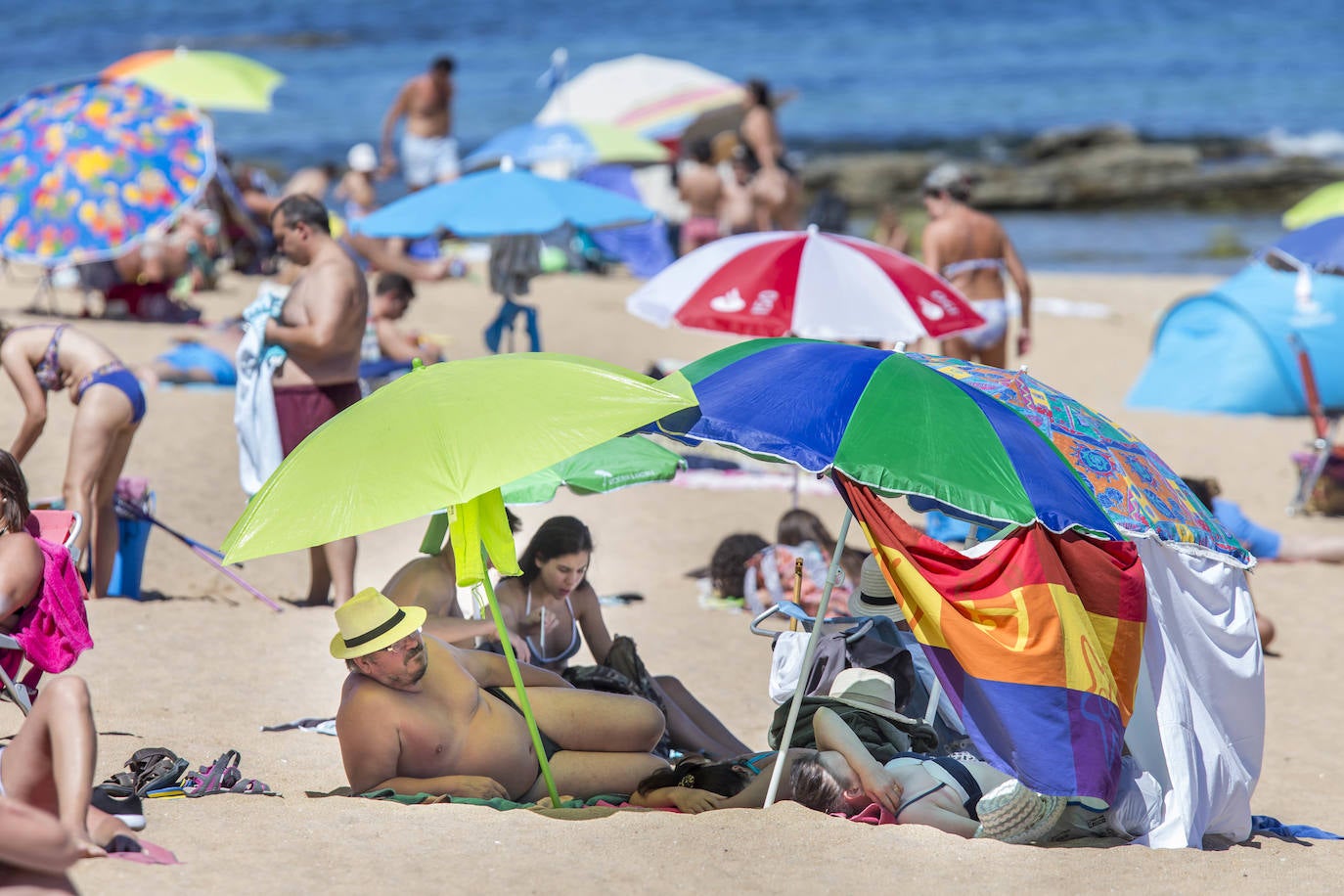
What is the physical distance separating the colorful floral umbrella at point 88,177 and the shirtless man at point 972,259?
3.73m

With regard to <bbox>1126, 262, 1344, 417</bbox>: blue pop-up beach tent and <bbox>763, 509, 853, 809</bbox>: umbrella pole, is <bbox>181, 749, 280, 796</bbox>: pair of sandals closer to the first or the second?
<bbox>763, 509, 853, 809</bbox>: umbrella pole

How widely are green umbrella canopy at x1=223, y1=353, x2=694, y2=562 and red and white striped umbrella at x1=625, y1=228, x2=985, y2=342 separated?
269cm

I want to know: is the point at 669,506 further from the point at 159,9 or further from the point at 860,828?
the point at 159,9

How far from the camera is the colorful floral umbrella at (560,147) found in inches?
463

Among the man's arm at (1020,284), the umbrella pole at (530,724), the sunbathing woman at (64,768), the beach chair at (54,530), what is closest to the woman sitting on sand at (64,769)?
the sunbathing woman at (64,768)

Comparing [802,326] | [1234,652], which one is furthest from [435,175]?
[1234,652]

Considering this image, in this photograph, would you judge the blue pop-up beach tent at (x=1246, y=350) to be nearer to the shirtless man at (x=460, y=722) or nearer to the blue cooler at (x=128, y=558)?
the blue cooler at (x=128, y=558)

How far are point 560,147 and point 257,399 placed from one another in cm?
638

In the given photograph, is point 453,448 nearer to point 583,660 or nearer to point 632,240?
point 583,660

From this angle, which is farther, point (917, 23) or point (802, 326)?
point (917, 23)

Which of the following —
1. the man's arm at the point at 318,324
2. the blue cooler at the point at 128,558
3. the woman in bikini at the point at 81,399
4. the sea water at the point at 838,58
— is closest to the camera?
the woman in bikini at the point at 81,399

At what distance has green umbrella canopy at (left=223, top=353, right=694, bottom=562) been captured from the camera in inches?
137

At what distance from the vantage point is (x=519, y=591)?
4.92 meters

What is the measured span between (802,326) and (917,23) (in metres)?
40.6
